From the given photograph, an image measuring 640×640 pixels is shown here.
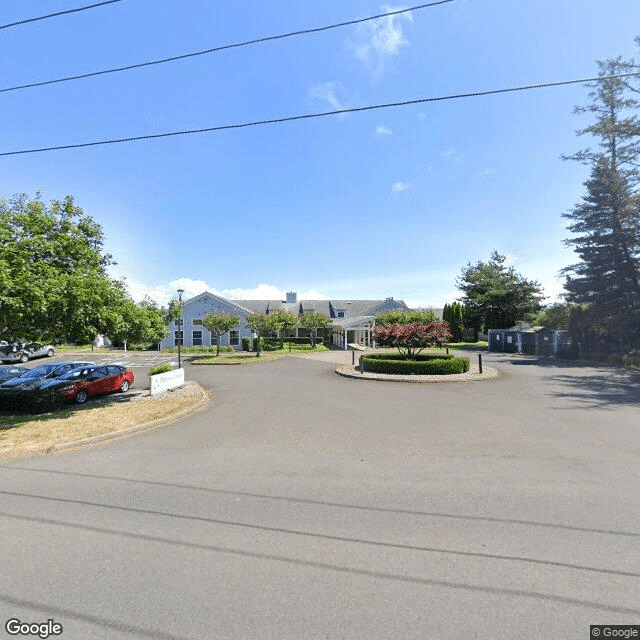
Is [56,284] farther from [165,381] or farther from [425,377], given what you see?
[425,377]

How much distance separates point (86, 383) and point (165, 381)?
9.72 ft

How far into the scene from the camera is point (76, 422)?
10352mm

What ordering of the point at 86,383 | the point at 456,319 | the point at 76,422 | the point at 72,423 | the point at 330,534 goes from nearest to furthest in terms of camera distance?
the point at 330,534, the point at 72,423, the point at 76,422, the point at 86,383, the point at 456,319

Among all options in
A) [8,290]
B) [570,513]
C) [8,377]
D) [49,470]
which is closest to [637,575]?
[570,513]

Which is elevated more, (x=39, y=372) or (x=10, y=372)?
(x=39, y=372)

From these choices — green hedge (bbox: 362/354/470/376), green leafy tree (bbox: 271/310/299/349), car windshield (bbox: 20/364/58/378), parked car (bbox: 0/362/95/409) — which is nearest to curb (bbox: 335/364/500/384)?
green hedge (bbox: 362/354/470/376)

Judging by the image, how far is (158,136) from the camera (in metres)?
8.11

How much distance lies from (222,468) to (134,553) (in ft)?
8.51

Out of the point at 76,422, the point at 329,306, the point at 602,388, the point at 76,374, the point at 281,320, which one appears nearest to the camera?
the point at 76,422

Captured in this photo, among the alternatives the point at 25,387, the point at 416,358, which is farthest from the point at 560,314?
the point at 25,387

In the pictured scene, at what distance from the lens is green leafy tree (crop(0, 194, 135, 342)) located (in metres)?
9.61

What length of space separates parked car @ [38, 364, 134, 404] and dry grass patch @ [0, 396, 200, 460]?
3.03ft

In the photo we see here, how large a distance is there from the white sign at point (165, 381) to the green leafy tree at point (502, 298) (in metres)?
41.1

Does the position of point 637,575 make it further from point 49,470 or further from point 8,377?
point 8,377
